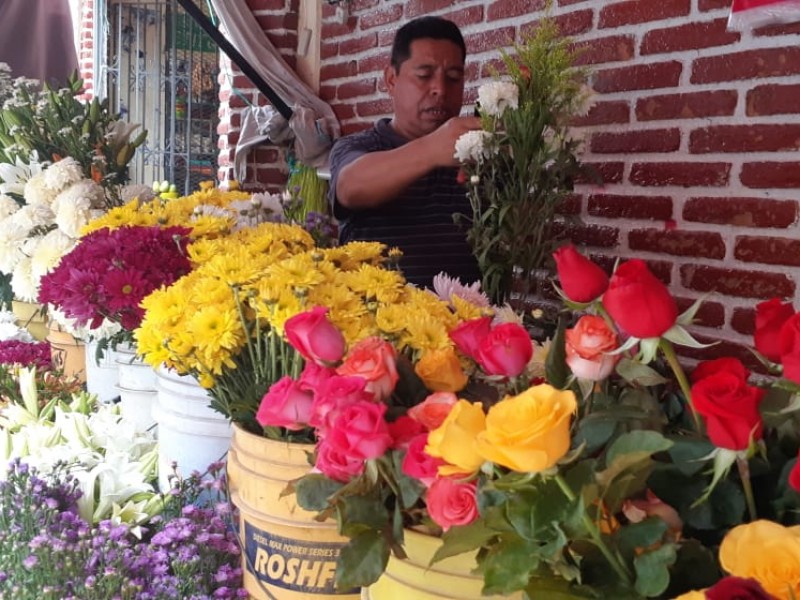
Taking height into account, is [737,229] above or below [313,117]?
below

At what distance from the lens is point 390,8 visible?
236 cm

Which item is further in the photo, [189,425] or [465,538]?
[189,425]

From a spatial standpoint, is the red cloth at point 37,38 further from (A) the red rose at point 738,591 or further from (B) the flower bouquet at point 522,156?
(A) the red rose at point 738,591

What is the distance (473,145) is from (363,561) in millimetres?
853

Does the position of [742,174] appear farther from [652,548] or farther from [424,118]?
[652,548]

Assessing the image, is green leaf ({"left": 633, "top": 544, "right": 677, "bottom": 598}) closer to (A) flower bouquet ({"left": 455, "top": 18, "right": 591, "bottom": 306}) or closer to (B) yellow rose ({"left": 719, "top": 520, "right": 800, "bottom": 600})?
(B) yellow rose ({"left": 719, "top": 520, "right": 800, "bottom": 600})

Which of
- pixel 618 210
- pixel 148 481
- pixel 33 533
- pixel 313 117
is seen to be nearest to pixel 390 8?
pixel 313 117

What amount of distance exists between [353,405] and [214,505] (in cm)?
51

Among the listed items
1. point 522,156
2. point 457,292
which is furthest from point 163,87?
point 457,292

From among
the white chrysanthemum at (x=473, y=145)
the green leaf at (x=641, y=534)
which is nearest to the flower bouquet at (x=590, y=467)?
the green leaf at (x=641, y=534)

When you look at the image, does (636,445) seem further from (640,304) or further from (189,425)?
(189,425)

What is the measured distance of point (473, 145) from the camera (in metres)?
1.27

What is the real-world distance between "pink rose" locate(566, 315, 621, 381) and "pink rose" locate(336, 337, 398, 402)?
0.14 meters

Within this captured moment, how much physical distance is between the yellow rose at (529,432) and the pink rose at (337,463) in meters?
0.14
